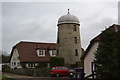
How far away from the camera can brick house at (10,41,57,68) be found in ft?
133

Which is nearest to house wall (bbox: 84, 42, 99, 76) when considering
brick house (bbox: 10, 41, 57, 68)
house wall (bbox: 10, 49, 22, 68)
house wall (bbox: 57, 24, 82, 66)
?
brick house (bbox: 10, 41, 57, 68)

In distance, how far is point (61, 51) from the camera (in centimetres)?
4425

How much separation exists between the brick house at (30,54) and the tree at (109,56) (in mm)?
25663

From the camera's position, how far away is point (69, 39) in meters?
43.4

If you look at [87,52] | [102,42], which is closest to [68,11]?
[87,52]

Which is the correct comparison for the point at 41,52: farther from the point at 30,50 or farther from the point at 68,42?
the point at 68,42

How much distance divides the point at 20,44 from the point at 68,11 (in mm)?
12945

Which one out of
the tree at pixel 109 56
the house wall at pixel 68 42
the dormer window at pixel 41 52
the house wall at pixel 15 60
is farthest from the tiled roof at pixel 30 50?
the tree at pixel 109 56

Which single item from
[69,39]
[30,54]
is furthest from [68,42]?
[30,54]

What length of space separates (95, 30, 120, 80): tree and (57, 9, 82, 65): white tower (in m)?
26.7

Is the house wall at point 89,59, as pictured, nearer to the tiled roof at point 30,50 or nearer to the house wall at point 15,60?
the tiled roof at point 30,50

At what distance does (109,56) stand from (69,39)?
28120 mm

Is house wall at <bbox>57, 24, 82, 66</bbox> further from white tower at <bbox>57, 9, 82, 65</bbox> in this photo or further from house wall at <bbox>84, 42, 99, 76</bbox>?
house wall at <bbox>84, 42, 99, 76</bbox>

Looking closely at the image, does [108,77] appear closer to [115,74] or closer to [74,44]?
[115,74]
